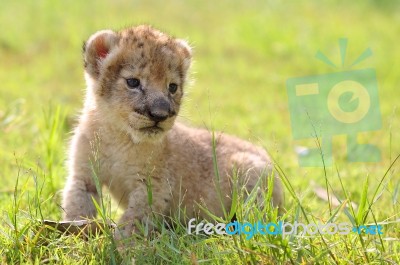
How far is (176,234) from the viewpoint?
181 inches

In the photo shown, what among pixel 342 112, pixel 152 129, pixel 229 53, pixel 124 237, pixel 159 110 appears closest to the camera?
pixel 124 237

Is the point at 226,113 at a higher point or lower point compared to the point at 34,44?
lower

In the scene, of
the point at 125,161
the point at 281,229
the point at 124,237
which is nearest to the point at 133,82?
the point at 125,161

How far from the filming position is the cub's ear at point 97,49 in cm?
508

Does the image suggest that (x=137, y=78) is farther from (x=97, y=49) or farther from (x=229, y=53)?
(x=229, y=53)

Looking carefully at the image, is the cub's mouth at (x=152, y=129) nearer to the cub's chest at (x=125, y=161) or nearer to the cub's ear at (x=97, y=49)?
the cub's chest at (x=125, y=161)

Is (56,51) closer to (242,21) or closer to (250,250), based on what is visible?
(242,21)

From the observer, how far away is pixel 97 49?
5141mm

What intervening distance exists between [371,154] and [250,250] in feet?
11.2

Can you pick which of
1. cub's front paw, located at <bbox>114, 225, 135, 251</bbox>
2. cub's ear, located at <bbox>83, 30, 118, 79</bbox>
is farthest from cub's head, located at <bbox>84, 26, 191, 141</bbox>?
cub's front paw, located at <bbox>114, 225, 135, 251</bbox>

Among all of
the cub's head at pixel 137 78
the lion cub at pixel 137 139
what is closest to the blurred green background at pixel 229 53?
the lion cub at pixel 137 139

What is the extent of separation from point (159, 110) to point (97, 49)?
30.5 inches

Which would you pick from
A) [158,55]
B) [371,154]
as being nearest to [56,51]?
[371,154]

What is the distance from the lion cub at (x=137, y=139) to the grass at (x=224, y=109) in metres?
0.22
